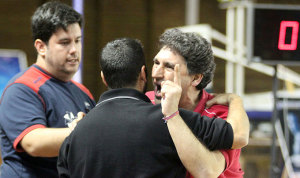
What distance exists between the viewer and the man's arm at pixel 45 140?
1750 mm

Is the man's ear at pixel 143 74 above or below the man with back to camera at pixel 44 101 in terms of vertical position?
above

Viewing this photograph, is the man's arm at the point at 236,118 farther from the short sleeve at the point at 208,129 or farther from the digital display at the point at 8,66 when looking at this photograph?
the digital display at the point at 8,66

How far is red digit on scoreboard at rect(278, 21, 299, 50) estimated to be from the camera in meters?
3.13

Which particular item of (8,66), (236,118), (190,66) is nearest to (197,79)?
(190,66)

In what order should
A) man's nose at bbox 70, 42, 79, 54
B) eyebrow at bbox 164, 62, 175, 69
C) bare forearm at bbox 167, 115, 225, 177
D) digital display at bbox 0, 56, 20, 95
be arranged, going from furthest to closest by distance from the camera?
digital display at bbox 0, 56, 20, 95, man's nose at bbox 70, 42, 79, 54, eyebrow at bbox 164, 62, 175, 69, bare forearm at bbox 167, 115, 225, 177

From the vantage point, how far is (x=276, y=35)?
3.34 metres

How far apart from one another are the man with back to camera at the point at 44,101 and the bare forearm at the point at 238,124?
62 centimetres

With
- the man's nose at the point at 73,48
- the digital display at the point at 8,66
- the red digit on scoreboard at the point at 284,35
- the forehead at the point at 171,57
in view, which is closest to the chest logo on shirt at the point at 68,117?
the man's nose at the point at 73,48

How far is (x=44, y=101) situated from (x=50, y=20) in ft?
1.29

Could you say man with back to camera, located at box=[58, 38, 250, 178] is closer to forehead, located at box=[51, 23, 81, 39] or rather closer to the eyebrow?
the eyebrow

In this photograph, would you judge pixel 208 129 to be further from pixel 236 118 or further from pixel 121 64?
pixel 121 64

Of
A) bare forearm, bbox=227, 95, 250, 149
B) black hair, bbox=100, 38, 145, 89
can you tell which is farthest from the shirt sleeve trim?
bare forearm, bbox=227, 95, 250, 149

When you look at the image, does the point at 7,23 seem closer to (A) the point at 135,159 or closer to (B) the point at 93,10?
(B) the point at 93,10

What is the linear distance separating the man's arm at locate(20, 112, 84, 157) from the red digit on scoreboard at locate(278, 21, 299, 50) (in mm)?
1982
